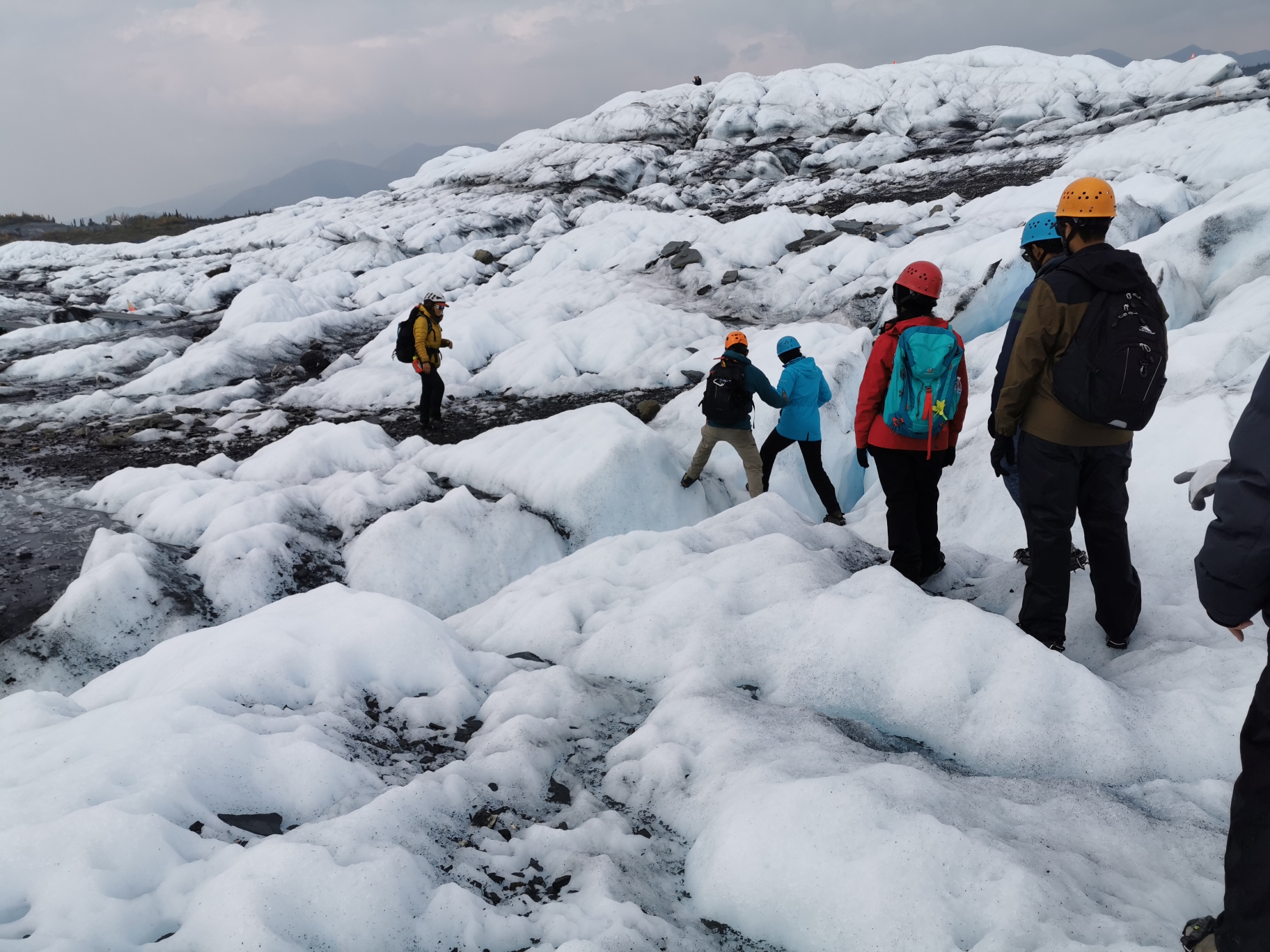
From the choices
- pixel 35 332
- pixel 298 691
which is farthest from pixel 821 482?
pixel 35 332

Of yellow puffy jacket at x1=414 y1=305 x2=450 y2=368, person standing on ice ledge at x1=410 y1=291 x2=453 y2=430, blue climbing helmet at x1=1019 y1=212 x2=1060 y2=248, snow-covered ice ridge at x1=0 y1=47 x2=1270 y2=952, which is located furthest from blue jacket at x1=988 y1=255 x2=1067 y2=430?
yellow puffy jacket at x1=414 y1=305 x2=450 y2=368

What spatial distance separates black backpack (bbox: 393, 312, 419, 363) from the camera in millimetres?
12039

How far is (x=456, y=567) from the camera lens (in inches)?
320

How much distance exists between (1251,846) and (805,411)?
259 inches

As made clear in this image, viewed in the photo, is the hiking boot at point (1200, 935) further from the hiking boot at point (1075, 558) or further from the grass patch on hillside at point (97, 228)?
the grass patch on hillside at point (97, 228)

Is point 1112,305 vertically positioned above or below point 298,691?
above

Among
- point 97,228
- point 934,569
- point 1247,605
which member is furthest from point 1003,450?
point 97,228

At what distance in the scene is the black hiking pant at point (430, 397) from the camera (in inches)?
508

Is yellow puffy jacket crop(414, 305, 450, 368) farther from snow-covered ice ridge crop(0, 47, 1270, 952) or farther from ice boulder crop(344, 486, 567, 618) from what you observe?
ice boulder crop(344, 486, 567, 618)

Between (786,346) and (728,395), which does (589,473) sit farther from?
(786,346)

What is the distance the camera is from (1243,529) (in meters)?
2.08

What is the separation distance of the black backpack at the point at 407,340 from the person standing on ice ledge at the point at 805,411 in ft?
21.7

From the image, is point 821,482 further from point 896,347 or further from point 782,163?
point 782,163

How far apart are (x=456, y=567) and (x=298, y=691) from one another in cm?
422
